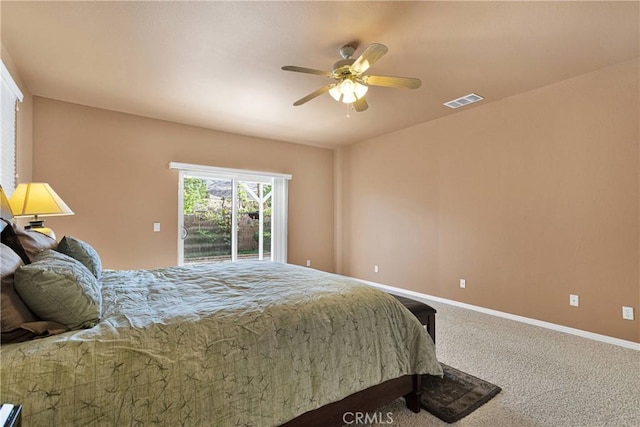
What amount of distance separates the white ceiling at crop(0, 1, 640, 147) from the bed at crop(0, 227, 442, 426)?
1.90m

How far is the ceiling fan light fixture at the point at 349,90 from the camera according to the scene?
251 cm

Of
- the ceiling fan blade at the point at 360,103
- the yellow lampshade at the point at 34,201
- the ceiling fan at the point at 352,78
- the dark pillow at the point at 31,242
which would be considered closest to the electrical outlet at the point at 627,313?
the ceiling fan at the point at 352,78

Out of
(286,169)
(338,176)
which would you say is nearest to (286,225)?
(286,169)

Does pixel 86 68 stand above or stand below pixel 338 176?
above

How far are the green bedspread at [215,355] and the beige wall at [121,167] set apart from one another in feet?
8.07

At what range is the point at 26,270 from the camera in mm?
1191

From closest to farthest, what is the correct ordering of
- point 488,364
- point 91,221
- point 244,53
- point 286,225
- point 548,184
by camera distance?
point 488,364 → point 244,53 → point 548,184 → point 91,221 → point 286,225

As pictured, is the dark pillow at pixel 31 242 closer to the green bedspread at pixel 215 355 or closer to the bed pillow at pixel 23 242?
the bed pillow at pixel 23 242

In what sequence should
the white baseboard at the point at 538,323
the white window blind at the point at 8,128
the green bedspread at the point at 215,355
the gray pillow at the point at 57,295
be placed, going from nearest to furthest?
the green bedspread at the point at 215,355 → the gray pillow at the point at 57,295 → the white window blind at the point at 8,128 → the white baseboard at the point at 538,323

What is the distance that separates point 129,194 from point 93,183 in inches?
16.2

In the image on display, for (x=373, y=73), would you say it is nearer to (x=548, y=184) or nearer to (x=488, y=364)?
(x=548, y=184)

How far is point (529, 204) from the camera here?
354cm

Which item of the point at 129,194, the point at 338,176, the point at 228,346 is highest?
the point at 338,176

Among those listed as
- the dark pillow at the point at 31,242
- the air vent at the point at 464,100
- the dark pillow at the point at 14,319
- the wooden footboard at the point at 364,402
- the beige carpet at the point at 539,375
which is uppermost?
the air vent at the point at 464,100
